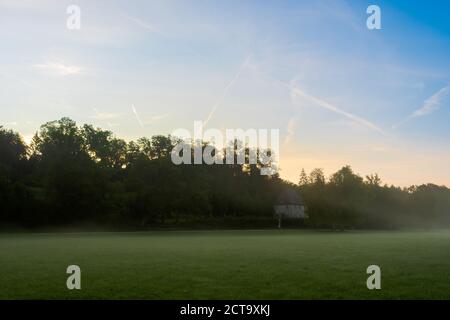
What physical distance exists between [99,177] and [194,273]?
66632 mm

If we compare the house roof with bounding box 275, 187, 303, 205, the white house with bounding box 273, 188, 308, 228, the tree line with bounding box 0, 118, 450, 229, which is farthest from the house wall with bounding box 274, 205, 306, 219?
the tree line with bounding box 0, 118, 450, 229

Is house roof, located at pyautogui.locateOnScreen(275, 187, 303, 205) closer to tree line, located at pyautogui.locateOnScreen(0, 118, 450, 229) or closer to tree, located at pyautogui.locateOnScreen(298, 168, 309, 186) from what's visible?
tree line, located at pyautogui.locateOnScreen(0, 118, 450, 229)

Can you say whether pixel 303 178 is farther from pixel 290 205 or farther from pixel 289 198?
pixel 290 205

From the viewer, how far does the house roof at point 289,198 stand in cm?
11906

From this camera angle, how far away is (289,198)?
120 meters

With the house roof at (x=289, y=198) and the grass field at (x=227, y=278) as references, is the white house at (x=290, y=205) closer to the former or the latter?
the house roof at (x=289, y=198)

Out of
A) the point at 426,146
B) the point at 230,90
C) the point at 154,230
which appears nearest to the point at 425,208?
the point at 154,230

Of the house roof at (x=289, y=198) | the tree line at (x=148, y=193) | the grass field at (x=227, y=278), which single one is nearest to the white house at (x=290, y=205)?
the house roof at (x=289, y=198)

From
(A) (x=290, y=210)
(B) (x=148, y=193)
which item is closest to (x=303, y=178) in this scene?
(A) (x=290, y=210)

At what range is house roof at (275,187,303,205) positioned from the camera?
391ft

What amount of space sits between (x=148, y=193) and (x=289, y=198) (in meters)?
43.7

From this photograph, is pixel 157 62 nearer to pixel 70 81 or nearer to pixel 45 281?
pixel 70 81

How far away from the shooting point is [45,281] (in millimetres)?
17281

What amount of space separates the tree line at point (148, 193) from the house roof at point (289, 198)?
1.71 meters
